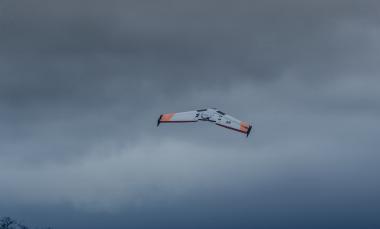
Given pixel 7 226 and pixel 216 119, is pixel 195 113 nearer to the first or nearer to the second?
pixel 216 119

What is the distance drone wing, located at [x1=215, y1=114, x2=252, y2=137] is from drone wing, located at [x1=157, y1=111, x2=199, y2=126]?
5288 millimetres

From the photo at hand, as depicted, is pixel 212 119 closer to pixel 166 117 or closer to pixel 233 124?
pixel 233 124

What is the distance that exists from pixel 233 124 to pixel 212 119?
455 cm

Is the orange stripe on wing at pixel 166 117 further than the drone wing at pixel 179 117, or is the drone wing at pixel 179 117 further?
the orange stripe on wing at pixel 166 117

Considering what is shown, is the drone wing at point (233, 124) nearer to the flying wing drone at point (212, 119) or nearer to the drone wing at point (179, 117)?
the flying wing drone at point (212, 119)

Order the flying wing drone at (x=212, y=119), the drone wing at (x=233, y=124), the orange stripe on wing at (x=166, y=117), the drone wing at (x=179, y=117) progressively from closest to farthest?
1. the drone wing at (x=233, y=124)
2. the flying wing drone at (x=212, y=119)
3. the drone wing at (x=179, y=117)
4. the orange stripe on wing at (x=166, y=117)

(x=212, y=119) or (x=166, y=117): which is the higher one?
(x=212, y=119)

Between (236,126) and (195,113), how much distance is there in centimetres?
927

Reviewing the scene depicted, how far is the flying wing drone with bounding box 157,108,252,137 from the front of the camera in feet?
315

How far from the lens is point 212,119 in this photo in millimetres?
97875

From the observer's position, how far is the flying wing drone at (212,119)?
96.0m

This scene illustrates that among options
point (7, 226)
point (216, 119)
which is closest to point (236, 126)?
point (216, 119)

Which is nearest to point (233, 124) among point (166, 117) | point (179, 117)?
point (179, 117)

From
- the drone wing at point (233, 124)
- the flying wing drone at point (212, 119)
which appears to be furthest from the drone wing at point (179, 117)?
the drone wing at point (233, 124)
